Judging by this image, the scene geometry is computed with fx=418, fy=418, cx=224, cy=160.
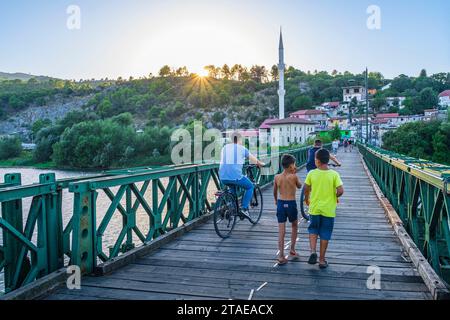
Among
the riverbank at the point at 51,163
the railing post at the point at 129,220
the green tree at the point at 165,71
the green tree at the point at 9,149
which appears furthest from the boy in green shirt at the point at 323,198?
the green tree at the point at 165,71

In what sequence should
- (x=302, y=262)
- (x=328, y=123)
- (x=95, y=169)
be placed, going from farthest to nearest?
(x=328, y=123) → (x=95, y=169) → (x=302, y=262)

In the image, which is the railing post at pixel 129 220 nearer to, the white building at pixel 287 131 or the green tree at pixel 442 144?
the green tree at pixel 442 144

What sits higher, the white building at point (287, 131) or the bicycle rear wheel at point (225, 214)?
the white building at point (287, 131)

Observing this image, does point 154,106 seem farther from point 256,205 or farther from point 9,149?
point 256,205

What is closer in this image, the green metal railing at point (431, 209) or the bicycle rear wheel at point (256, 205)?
the green metal railing at point (431, 209)

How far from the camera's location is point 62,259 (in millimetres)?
4469

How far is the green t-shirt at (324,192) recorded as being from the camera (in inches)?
192

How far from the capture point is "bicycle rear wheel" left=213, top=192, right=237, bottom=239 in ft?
21.5

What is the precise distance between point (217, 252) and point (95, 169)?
65.4 m

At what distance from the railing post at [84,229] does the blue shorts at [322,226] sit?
8.33 ft

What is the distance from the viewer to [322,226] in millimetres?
4930
